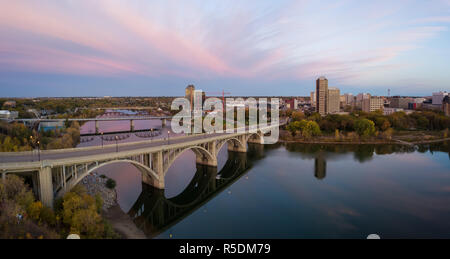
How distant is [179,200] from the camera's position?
20625 mm

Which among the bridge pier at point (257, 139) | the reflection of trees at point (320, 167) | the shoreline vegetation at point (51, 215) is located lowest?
the reflection of trees at point (320, 167)

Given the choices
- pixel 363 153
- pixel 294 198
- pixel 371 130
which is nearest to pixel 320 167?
pixel 294 198

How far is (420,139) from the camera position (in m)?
46.1

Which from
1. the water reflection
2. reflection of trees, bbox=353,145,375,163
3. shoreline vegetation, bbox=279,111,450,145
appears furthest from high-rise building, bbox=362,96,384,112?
the water reflection

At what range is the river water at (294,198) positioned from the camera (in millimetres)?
15867

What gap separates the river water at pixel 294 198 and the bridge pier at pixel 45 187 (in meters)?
5.11

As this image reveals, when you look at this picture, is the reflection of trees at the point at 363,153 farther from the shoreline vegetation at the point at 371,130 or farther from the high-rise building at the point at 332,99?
the high-rise building at the point at 332,99

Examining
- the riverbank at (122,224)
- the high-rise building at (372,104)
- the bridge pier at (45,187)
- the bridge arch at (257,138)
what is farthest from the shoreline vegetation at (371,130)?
the bridge pier at (45,187)

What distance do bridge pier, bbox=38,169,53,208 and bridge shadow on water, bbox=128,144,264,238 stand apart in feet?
16.5

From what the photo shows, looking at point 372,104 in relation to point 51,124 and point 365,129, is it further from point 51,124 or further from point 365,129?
point 51,124
